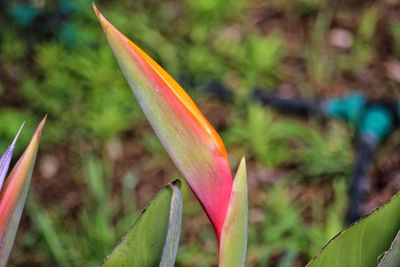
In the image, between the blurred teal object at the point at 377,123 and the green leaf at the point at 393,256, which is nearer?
the green leaf at the point at 393,256

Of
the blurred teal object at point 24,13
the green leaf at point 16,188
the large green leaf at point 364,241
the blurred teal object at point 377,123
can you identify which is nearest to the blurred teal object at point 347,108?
the blurred teal object at point 377,123

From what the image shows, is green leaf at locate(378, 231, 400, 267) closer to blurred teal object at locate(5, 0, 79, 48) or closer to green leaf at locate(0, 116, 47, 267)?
green leaf at locate(0, 116, 47, 267)

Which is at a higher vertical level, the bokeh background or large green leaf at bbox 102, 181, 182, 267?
large green leaf at bbox 102, 181, 182, 267

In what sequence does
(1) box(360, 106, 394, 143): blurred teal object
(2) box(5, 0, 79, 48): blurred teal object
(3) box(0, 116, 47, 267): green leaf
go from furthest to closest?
(2) box(5, 0, 79, 48): blurred teal object < (1) box(360, 106, 394, 143): blurred teal object < (3) box(0, 116, 47, 267): green leaf

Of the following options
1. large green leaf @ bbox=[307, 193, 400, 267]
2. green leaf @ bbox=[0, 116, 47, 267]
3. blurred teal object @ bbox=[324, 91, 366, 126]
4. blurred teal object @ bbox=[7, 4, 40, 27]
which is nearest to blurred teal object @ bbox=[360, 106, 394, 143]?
blurred teal object @ bbox=[324, 91, 366, 126]

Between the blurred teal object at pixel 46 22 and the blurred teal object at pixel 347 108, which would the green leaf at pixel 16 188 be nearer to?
the blurred teal object at pixel 347 108

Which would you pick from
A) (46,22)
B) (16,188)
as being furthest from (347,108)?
(16,188)

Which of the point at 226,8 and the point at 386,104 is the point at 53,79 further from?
the point at 386,104
